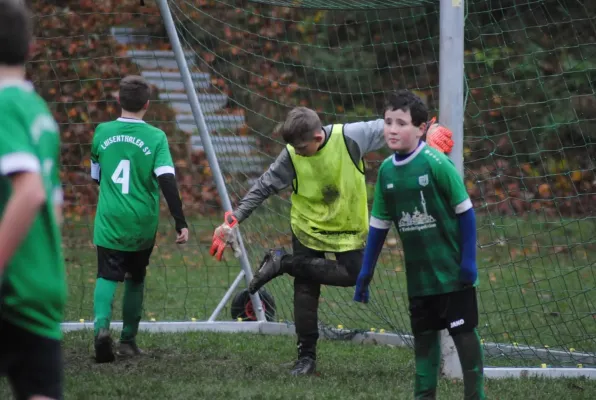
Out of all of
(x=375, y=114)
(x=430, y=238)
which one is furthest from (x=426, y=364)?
(x=375, y=114)

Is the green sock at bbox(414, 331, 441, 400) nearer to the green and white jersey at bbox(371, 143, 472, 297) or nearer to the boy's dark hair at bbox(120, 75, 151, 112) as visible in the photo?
the green and white jersey at bbox(371, 143, 472, 297)

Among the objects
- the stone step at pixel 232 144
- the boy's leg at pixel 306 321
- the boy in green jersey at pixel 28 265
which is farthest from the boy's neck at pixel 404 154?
the stone step at pixel 232 144

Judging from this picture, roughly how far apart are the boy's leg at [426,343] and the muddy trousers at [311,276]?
1055mm

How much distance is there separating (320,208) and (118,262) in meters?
1.24

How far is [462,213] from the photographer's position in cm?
403

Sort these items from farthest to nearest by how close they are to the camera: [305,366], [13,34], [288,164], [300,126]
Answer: [288,164] → [305,366] → [300,126] → [13,34]

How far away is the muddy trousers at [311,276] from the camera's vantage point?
522 cm

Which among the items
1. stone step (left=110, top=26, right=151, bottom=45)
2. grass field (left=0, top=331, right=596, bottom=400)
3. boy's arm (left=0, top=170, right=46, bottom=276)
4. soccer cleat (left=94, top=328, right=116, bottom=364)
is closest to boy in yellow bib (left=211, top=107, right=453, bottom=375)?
grass field (left=0, top=331, right=596, bottom=400)

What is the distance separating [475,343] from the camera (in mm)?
4117

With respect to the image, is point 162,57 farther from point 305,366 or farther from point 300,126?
point 305,366

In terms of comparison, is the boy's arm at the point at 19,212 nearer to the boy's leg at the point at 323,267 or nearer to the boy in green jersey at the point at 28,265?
the boy in green jersey at the point at 28,265

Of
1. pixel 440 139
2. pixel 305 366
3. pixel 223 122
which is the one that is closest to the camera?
pixel 440 139

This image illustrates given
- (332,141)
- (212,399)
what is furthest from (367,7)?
(212,399)

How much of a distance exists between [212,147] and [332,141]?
1.60 metres
